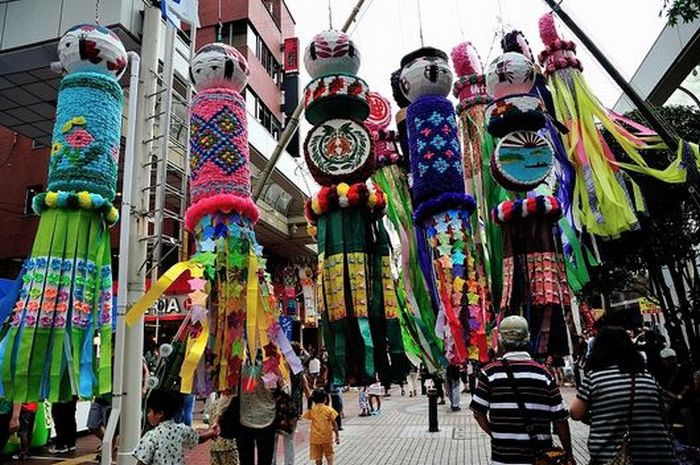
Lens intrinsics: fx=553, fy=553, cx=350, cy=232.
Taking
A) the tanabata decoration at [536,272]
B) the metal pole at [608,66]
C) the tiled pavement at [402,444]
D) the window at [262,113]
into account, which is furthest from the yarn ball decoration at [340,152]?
the window at [262,113]

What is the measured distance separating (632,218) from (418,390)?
47.3ft

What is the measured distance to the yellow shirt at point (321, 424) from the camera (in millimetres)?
5410

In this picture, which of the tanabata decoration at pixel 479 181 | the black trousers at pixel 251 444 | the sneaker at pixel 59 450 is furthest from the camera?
the sneaker at pixel 59 450

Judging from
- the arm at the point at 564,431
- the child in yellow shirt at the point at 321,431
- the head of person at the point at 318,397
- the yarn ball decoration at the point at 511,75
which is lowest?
the child in yellow shirt at the point at 321,431

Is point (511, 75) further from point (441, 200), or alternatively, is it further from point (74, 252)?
point (74, 252)

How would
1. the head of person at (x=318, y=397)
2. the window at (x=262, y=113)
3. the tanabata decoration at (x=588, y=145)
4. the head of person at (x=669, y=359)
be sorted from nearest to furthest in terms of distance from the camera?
the tanabata decoration at (x=588, y=145) → the head of person at (x=669, y=359) → the head of person at (x=318, y=397) → the window at (x=262, y=113)

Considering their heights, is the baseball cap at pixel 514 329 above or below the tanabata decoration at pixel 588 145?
below

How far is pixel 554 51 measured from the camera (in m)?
3.52

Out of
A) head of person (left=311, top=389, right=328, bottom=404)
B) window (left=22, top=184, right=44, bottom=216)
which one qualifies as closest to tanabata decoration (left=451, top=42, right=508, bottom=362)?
head of person (left=311, top=389, right=328, bottom=404)

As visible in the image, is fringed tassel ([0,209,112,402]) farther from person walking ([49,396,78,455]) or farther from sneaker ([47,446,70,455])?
sneaker ([47,446,70,455])

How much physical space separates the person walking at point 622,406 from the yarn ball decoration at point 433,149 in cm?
107

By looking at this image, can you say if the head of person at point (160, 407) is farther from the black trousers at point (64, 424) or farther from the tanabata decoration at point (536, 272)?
the black trousers at point (64, 424)

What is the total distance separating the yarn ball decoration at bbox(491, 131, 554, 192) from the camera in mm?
2760

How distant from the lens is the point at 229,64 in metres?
2.72
